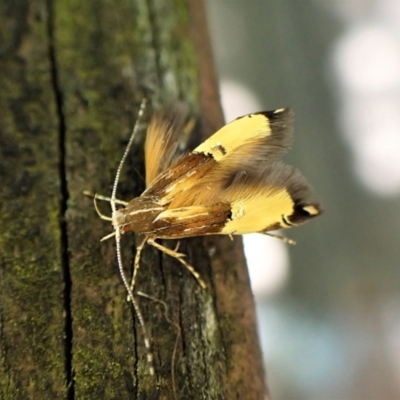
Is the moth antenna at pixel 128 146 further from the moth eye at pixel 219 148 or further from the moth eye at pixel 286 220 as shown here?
the moth eye at pixel 286 220

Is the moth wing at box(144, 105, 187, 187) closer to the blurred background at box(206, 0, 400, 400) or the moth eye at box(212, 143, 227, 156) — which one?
the moth eye at box(212, 143, 227, 156)

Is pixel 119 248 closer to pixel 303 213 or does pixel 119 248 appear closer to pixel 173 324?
pixel 173 324

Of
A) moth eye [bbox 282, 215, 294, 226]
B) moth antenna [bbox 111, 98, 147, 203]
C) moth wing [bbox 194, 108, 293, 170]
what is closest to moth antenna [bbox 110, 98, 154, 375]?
moth antenna [bbox 111, 98, 147, 203]

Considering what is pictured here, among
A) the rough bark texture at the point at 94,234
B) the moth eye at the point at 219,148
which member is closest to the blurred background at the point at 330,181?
the rough bark texture at the point at 94,234

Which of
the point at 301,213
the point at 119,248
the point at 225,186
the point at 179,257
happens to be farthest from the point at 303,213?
the point at 119,248

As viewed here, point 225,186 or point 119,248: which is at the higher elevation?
point 225,186

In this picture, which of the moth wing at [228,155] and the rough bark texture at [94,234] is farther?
the moth wing at [228,155]

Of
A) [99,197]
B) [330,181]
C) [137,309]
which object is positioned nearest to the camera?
[137,309]
